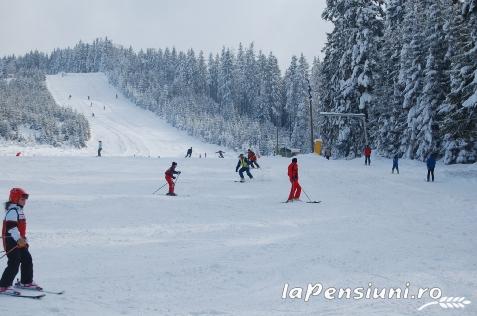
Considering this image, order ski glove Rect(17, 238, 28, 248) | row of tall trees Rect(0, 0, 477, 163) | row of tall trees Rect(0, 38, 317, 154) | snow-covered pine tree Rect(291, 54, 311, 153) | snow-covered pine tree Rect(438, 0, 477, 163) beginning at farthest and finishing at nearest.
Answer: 1. row of tall trees Rect(0, 38, 317, 154)
2. snow-covered pine tree Rect(291, 54, 311, 153)
3. row of tall trees Rect(0, 0, 477, 163)
4. snow-covered pine tree Rect(438, 0, 477, 163)
5. ski glove Rect(17, 238, 28, 248)

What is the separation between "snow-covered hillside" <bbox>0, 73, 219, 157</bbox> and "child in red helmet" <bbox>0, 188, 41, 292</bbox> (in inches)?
2250

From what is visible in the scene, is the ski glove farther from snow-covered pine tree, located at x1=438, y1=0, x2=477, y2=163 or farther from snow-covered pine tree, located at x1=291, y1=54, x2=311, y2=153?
snow-covered pine tree, located at x1=291, y1=54, x2=311, y2=153

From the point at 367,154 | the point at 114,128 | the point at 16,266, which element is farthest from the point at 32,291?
the point at 114,128

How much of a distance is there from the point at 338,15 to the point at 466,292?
34862mm

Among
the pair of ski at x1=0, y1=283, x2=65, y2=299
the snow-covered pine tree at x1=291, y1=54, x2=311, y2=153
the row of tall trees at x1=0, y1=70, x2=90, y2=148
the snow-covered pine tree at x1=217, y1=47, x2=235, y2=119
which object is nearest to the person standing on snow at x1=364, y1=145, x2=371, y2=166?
the pair of ski at x1=0, y1=283, x2=65, y2=299

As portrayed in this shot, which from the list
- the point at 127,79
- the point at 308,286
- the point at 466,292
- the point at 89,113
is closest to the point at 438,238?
the point at 466,292

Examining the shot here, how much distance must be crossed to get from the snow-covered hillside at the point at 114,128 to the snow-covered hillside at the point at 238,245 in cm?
4784

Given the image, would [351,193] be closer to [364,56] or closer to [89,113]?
[364,56]

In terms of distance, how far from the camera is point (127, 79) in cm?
14400

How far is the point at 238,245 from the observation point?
437 inches

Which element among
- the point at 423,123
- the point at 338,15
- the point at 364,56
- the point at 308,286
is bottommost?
the point at 308,286

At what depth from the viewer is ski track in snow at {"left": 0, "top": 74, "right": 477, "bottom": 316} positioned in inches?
289

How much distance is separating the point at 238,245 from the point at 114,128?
88254mm

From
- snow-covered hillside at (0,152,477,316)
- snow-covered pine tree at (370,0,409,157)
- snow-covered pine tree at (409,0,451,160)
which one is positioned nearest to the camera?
snow-covered hillside at (0,152,477,316)
